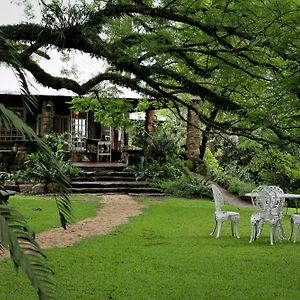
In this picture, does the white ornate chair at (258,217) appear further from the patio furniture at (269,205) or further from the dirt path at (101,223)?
the dirt path at (101,223)

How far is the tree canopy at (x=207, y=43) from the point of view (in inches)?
223

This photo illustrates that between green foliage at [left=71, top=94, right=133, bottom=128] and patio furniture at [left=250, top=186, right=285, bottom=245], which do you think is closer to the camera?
patio furniture at [left=250, top=186, right=285, bottom=245]

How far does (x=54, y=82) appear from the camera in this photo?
7.99 m

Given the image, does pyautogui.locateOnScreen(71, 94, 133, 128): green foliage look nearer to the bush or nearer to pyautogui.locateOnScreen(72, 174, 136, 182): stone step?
the bush

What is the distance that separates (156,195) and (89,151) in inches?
314

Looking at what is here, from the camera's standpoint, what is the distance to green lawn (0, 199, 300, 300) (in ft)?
18.6

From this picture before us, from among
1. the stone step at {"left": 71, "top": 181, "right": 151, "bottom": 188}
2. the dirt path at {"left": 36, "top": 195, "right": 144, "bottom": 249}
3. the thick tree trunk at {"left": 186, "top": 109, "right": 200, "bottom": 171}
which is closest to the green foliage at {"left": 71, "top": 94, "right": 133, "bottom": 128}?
the dirt path at {"left": 36, "top": 195, "right": 144, "bottom": 249}

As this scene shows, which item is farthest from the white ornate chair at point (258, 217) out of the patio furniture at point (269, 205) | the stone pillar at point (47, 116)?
the stone pillar at point (47, 116)

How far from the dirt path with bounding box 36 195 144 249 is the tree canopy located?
2.79 meters

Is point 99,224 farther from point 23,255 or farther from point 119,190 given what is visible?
point 23,255

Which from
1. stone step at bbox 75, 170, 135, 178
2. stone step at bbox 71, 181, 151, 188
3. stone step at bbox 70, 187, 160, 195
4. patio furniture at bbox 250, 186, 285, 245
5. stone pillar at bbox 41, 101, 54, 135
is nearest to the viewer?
patio furniture at bbox 250, 186, 285, 245

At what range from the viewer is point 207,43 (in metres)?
6.68

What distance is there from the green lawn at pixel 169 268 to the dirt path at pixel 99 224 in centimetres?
37

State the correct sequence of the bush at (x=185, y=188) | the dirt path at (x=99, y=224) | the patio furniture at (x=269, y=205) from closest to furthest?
the dirt path at (x=99, y=224)
the patio furniture at (x=269, y=205)
the bush at (x=185, y=188)
